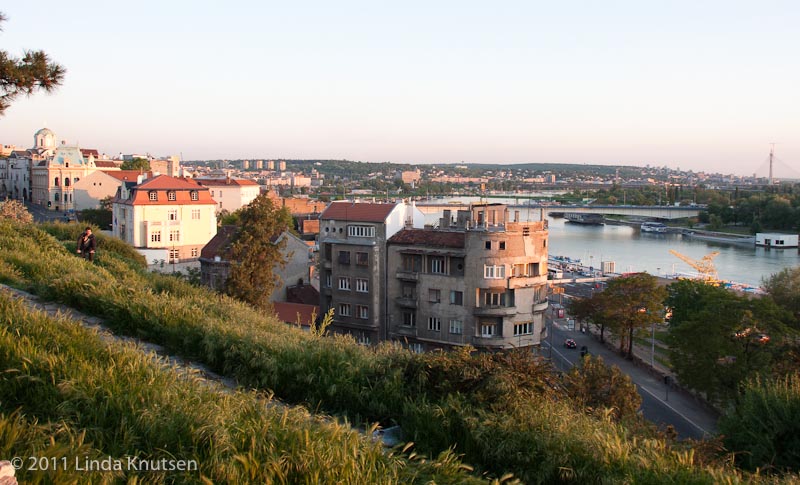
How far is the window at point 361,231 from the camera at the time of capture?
53.1ft

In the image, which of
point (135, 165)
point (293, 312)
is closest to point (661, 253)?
point (135, 165)

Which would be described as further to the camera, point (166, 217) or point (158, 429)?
point (166, 217)

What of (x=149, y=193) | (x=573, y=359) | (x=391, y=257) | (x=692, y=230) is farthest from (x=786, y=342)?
(x=692, y=230)

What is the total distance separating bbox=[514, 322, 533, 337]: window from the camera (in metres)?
14.6

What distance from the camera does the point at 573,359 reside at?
58.1ft

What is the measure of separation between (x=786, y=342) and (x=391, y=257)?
8.11 m

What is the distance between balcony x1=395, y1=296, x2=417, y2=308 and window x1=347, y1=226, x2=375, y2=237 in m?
1.66

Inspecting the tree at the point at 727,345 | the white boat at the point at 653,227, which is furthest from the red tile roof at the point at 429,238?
the white boat at the point at 653,227

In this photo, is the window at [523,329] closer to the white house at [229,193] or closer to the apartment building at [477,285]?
the apartment building at [477,285]

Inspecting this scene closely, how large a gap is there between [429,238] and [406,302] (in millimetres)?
1519

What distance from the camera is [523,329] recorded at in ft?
48.2

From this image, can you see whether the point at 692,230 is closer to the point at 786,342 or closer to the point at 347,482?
the point at 786,342

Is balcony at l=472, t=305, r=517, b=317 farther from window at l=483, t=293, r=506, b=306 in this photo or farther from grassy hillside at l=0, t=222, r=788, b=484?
grassy hillside at l=0, t=222, r=788, b=484

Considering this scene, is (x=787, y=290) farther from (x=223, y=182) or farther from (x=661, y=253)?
(x=223, y=182)
